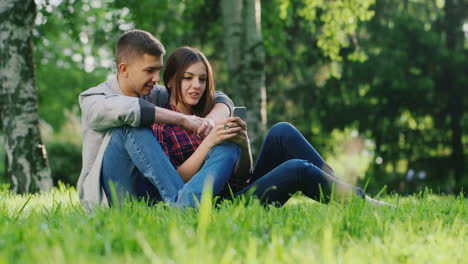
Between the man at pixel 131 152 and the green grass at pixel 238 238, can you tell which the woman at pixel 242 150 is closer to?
the man at pixel 131 152

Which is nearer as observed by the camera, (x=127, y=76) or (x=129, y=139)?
(x=129, y=139)

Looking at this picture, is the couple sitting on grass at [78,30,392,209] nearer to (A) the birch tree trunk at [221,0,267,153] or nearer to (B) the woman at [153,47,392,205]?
(B) the woman at [153,47,392,205]

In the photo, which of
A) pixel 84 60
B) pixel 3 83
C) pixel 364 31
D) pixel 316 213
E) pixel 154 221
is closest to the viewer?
pixel 154 221

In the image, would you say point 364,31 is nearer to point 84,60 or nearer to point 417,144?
point 417,144

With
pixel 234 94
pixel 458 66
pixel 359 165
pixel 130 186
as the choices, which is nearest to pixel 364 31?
pixel 458 66

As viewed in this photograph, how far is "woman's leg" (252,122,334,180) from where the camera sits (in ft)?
12.9

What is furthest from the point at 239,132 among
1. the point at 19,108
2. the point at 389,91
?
the point at 389,91

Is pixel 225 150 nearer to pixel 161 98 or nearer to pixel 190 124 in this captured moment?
pixel 190 124

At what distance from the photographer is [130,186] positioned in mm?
3705

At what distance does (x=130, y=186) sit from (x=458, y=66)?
51.5 ft

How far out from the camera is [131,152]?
355 cm

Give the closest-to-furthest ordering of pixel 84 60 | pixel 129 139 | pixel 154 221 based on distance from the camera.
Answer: pixel 154 221, pixel 129 139, pixel 84 60

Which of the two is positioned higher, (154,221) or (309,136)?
(154,221)

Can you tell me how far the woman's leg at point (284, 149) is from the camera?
3943 millimetres
